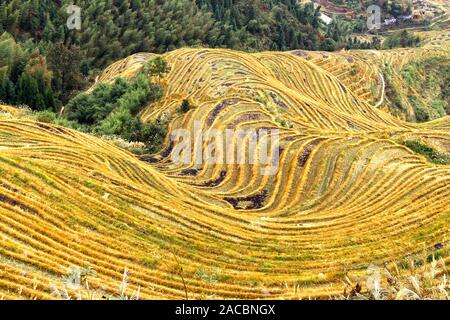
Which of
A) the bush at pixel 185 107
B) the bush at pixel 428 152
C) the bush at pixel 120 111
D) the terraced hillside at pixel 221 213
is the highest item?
the terraced hillside at pixel 221 213

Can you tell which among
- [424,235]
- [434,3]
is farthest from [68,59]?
[434,3]

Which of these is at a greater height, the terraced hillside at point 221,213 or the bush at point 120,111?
the terraced hillside at point 221,213

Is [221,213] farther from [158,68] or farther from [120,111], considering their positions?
[158,68]

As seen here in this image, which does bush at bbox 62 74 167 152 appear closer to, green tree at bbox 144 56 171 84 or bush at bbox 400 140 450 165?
green tree at bbox 144 56 171 84

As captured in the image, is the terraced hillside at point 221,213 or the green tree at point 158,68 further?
the green tree at point 158,68

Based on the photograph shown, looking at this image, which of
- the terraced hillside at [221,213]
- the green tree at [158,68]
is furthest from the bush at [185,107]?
the green tree at [158,68]

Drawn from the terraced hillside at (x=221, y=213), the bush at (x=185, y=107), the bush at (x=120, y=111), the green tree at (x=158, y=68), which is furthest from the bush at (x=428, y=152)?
the green tree at (x=158, y=68)

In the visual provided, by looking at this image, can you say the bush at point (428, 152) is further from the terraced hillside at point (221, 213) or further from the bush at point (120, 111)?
the bush at point (120, 111)

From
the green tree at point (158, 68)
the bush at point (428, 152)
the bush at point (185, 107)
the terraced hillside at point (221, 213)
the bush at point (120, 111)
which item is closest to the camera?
the terraced hillside at point (221, 213)

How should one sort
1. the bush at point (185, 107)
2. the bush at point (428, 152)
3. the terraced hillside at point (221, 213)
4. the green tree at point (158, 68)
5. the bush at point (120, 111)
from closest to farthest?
the terraced hillside at point (221, 213) < the bush at point (428, 152) < the bush at point (120, 111) < the bush at point (185, 107) < the green tree at point (158, 68)
